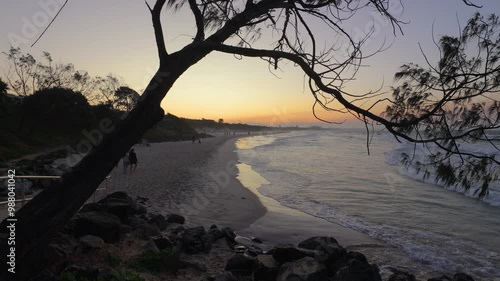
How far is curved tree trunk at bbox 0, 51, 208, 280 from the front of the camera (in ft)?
10.2

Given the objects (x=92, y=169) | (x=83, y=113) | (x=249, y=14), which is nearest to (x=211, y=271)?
(x=92, y=169)

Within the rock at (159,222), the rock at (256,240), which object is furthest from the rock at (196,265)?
the rock at (159,222)

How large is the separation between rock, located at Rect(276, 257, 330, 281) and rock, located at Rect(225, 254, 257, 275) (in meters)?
0.61

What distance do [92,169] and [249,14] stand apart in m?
2.19

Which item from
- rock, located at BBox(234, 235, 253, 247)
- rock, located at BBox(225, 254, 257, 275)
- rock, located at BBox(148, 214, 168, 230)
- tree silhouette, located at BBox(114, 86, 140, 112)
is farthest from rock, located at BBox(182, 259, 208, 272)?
tree silhouette, located at BBox(114, 86, 140, 112)

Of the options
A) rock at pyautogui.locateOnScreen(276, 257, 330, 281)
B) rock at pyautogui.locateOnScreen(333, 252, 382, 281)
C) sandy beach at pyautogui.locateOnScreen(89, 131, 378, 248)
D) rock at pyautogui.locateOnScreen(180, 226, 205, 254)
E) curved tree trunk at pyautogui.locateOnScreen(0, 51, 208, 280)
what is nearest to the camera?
curved tree trunk at pyautogui.locateOnScreen(0, 51, 208, 280)

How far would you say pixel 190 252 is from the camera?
254 inches

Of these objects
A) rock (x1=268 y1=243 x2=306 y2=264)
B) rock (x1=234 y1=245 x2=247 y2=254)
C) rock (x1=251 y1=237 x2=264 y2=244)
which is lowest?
rock (x1=251 y1=237 x2=264 y2=244)

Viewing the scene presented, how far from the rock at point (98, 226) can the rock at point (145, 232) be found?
63 centimetres

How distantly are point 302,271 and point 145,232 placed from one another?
3476mm

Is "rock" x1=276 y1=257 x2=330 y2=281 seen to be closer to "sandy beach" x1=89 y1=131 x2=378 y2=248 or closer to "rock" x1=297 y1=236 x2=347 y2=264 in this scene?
"rock" x1=297 y1=236 x2=347 y2=264

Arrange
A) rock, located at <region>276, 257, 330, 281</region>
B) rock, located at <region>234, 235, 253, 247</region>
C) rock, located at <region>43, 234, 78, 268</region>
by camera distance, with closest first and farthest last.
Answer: rock, located at <region>43, 234, 78, 268</region> < rock, located at <region>276, 257, 330, 281</region> < rock, located at <region>234, 235, 253, 247</region>

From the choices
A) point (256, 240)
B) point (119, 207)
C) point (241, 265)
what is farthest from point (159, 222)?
point (241, 265)

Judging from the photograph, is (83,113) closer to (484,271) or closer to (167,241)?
(167,241)
